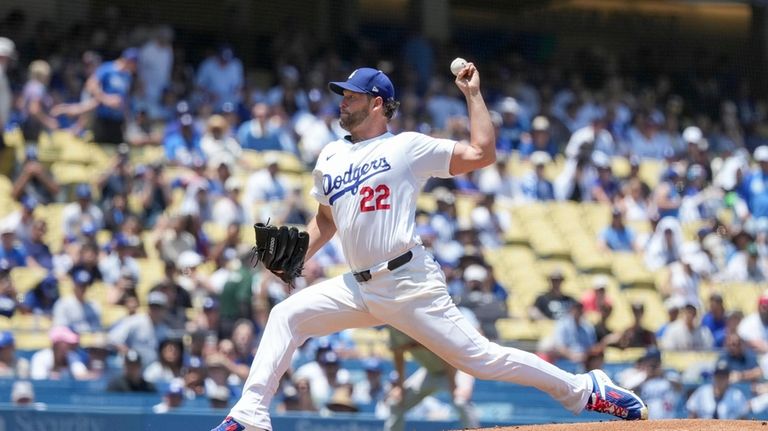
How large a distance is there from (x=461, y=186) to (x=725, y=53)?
778 cm

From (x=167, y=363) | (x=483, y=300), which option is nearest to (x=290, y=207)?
(x=483, y=300)

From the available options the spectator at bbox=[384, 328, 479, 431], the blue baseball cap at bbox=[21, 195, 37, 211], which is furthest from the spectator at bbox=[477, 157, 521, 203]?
the spectator at bbox=[384, 328, 479, 431]

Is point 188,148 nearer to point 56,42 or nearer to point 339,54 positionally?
point 56,42

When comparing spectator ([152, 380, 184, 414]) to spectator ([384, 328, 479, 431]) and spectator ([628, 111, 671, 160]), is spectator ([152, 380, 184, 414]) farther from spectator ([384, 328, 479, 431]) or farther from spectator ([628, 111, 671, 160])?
spectator ([628, 111, 671, 160])

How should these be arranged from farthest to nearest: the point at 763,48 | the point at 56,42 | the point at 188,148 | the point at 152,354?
the point at 763,48
the point at 56,42
the point at 188,148
the point at 152,354

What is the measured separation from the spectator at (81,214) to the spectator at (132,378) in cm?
244

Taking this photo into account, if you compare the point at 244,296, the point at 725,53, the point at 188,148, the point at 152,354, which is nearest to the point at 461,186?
the point at 188,148

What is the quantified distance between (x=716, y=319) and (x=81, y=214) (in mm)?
5894

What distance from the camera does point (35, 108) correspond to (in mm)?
13625

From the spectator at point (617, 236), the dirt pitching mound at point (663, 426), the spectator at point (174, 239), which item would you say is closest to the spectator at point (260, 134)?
the spectator at point (174, 239)

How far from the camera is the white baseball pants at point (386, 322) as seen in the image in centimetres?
602

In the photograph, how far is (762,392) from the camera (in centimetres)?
1127

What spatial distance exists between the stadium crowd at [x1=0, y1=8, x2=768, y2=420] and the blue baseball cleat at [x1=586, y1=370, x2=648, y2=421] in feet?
8.72

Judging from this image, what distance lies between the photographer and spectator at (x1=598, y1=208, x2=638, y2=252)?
48.2ft
